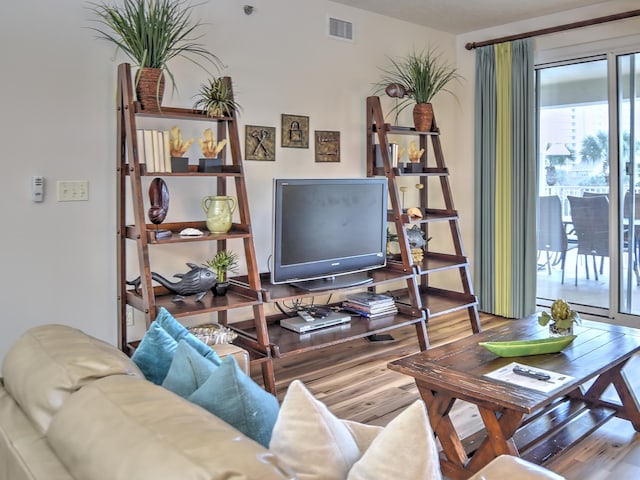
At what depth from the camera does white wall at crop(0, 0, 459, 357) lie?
2.93 metres

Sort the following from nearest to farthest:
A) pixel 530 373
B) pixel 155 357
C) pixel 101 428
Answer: pixel 101 428 → pixel 155 357 → pixel 530 373

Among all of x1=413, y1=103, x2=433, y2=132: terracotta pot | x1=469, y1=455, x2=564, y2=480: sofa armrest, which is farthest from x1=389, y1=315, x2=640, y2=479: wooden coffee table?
x1=413, y1=103, x2=433, y2=132: terracotta pot

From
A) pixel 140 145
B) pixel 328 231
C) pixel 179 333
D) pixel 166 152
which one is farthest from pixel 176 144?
pixel 179 333

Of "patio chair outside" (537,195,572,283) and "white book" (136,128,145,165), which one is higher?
"white book" (136,128,145,165)

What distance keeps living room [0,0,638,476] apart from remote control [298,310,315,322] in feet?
1.55

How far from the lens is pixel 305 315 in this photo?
380 cm

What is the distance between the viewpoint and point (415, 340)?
172 inches

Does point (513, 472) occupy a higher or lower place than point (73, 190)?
lower

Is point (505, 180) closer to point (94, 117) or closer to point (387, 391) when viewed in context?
point (387, 391)

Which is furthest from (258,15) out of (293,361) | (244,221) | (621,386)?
(621,386)

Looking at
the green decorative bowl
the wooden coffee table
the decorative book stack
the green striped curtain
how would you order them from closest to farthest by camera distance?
the wooden coffee table → the green decorative bowl → the decorative book stack → the green striped curtain

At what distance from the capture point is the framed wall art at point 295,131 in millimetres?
4039

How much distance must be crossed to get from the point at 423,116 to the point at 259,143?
1402 mm

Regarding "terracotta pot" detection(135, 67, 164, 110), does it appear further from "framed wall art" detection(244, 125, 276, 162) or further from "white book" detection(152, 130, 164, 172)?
"framed wall art" detection(244, 125, 276, 162)
